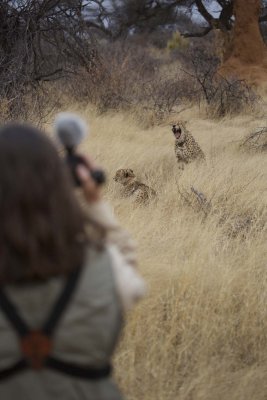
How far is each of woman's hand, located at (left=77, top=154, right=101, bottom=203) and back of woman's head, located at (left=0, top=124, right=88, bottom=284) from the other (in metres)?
0.07

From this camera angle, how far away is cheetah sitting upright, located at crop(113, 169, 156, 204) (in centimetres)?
467

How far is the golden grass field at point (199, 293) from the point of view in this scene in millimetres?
2516

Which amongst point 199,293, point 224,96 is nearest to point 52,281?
point 199,293

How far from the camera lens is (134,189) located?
4.81 m

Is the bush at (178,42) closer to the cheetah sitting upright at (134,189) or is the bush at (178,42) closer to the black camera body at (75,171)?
the cheetah sitting upright at (134,189)

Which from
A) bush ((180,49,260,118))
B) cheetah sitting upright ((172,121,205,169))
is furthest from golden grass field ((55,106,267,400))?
bush ((180,49,260,118))

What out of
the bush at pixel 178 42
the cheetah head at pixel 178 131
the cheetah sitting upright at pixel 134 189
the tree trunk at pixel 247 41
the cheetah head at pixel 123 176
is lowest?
the cheetah sitting upright at pixel 134 189

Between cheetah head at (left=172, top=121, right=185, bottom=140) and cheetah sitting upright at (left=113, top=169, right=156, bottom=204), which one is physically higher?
cheetah head at (left=172, top=121, right=185, bottom=140)

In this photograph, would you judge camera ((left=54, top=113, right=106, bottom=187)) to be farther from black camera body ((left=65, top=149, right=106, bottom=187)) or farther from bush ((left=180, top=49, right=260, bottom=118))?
bush ((left=180, top=49, right=260, bottom=118))

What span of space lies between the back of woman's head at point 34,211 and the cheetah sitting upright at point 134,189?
325 cm

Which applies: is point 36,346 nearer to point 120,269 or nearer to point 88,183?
point 120,269

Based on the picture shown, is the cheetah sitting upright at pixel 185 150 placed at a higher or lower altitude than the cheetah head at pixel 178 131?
lower

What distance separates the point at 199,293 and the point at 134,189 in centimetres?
200

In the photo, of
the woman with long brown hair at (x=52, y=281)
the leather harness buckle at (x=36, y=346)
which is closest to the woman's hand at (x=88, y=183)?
the woman with long brown hair at (x=52, y=281)
